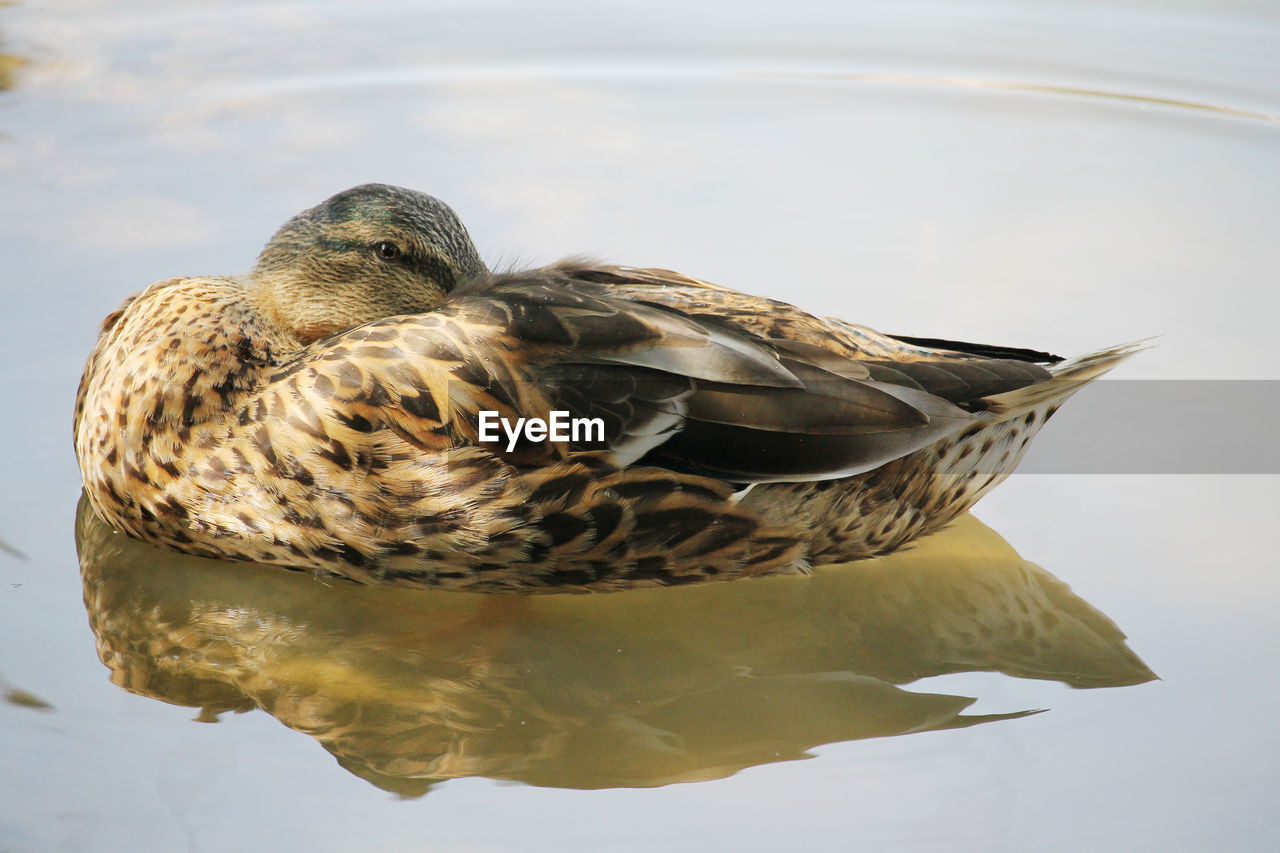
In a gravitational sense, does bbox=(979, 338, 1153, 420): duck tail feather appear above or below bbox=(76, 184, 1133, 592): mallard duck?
above

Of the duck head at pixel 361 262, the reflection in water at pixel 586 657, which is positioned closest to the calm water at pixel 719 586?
the reflection in water at pixel 586 657

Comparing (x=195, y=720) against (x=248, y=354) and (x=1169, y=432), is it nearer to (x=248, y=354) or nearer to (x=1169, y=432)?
(x=248, y=354)

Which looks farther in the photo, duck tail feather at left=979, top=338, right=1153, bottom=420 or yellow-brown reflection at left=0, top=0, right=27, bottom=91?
yellow-brown reflection at left=0, top=0, right=27, bottom=91

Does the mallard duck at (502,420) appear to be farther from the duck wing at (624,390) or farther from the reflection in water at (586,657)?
the reflection in water at (586,657)

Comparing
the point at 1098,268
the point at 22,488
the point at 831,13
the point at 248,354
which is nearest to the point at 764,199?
the point at 1098,268
